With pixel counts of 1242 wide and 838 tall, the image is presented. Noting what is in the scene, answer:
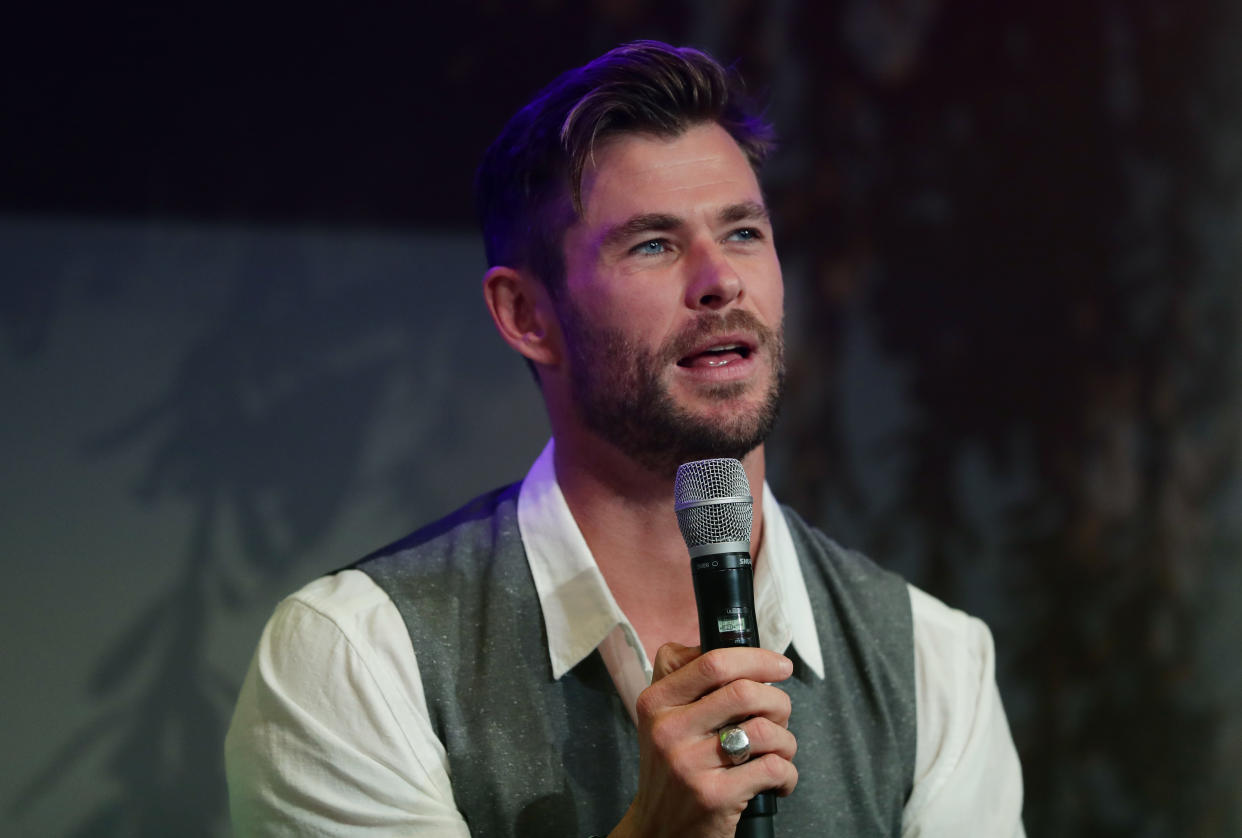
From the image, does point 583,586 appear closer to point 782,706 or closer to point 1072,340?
point 782,706

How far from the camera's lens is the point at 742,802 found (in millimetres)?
955

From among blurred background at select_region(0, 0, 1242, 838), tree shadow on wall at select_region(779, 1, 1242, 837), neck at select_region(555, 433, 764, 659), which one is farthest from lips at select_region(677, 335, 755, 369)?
tree shadow on wall at select_region(779, 1, 1242, 837)

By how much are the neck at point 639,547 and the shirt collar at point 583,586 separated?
0.03 m

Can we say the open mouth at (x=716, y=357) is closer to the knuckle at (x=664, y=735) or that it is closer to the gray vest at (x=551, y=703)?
the gray vest at (x=551, y=703)

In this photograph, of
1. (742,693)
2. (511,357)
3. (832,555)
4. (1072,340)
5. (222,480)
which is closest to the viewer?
(742,693)

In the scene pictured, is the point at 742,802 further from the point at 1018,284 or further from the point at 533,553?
the point at 1018,284

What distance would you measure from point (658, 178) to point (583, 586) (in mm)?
509

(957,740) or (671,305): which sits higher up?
(671,305)

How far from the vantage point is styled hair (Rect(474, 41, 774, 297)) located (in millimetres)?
1430

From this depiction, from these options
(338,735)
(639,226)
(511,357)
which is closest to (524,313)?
(639,226)

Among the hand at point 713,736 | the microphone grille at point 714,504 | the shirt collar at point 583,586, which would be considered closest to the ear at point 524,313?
the shirt collar at point 583,586

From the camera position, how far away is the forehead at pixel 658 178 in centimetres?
139

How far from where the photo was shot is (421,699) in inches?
51.8

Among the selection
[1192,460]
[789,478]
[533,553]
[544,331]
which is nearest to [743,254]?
[544,331]
